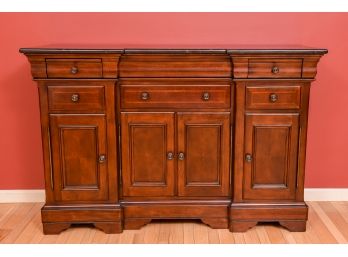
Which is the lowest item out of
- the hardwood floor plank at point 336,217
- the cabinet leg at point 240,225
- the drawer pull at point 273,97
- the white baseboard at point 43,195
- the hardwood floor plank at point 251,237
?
the hardwood floor plank at point 251,237

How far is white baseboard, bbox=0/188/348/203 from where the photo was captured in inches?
119

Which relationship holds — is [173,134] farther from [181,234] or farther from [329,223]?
[329,223]

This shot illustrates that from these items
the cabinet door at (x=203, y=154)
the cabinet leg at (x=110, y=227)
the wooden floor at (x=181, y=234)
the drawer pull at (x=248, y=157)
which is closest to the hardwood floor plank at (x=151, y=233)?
the wooden floor at (x=181, y=234)

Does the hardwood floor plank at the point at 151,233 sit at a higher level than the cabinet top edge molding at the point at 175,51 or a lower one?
lower

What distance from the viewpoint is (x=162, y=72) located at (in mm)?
2357

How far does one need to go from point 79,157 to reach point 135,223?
49 cm

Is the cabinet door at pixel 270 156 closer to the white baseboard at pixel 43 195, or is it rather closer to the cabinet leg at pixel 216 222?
the cabinet leg at pixel 216 222

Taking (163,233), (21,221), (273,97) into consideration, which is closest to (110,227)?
(163,233)

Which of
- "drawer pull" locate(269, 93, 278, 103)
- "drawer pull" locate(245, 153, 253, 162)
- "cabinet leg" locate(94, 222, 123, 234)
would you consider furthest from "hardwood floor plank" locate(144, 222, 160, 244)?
"drawer pull" locate(269, 93, 278, 103)

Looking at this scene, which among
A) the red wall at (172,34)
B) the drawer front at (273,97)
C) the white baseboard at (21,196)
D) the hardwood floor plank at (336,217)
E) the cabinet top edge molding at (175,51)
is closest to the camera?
the cabinet top edge molding at (175,51)

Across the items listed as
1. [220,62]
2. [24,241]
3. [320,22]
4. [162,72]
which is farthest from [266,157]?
[24,241]

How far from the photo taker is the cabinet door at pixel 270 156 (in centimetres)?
242

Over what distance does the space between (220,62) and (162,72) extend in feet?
1.00
